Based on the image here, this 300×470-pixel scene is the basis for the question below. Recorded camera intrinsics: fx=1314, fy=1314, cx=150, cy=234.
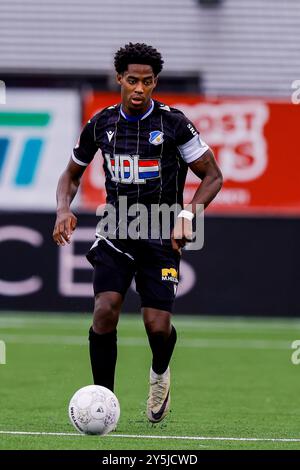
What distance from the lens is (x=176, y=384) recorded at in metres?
11.7

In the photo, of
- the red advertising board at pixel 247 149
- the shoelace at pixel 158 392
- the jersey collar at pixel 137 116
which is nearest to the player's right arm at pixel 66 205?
the jersey collar at pixel 137 116

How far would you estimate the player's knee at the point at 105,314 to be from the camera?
8.32m

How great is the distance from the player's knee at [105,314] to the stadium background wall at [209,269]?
32.1ft

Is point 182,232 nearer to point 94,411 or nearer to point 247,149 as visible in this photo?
point 94,411

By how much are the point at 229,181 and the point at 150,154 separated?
32.6ft

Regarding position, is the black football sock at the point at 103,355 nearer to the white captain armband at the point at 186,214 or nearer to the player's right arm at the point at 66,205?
the player's right arm at the point at 66,205

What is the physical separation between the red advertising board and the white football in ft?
34.6

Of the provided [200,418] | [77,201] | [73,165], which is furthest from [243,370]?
[77,201]

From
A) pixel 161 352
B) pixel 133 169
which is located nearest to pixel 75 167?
pixel 133 169

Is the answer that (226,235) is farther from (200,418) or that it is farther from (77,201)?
(200,418)

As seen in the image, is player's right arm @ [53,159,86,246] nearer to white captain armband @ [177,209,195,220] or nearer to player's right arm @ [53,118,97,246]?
player's right arm @ [53,118,97,246]

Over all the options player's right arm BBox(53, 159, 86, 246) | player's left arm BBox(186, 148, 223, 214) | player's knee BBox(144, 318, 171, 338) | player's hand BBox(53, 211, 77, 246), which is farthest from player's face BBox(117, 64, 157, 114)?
player's knee BBox(144, 318, 171, 338)

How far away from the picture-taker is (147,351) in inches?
574

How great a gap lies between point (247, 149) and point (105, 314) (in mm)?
10453
